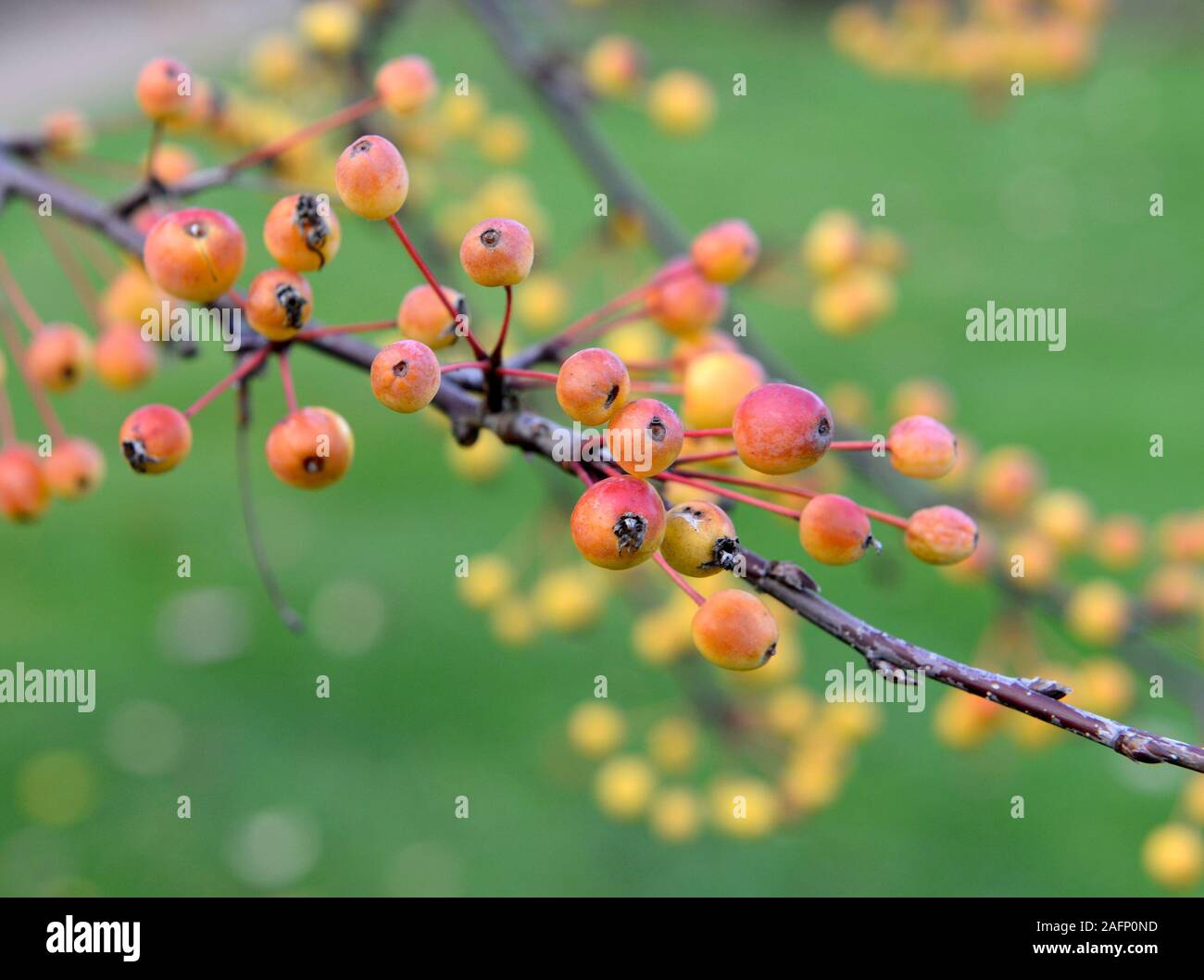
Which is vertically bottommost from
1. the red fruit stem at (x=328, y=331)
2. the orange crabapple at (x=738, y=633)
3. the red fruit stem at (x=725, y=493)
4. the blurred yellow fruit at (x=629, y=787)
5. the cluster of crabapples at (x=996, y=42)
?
the blurred yellow fruit at (x=629, y=787)

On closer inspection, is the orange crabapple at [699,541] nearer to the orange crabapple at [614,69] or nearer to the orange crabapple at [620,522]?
the orange crabapple at [620,522]

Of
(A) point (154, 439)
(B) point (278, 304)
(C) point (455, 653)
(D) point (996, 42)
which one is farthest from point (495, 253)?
(C) point (455, 653)

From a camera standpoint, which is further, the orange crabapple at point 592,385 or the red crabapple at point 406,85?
the red crabapple at point 406,85

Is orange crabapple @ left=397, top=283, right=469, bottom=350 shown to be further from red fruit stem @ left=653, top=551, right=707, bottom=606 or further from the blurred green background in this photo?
the blurred green background

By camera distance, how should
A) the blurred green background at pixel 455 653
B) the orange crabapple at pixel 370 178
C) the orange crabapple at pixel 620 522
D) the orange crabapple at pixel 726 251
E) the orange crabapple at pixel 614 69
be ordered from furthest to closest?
1. the blurred green background at pixel 455 653
2. the orange crabapple at pixel 614 69
3. the orange crabapple at pixel 726 251
4. the orange crabapple at pixel 370 178
5. the orange crabapple at pixel 620 522

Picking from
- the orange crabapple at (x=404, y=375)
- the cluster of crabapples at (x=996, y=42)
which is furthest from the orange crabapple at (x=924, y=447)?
the cluster of crabapples at (x=996, y=42)
